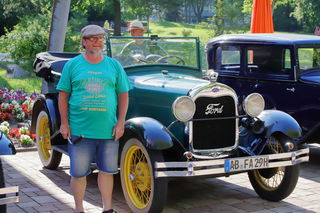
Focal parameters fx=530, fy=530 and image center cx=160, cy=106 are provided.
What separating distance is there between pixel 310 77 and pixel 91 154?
383 cm

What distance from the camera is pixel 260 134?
5.55m

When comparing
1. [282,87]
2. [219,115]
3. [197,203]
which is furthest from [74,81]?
[282,87]

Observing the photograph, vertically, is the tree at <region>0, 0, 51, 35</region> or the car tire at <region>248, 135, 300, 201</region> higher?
→ the tree at <region>0, 0, 51, 35</region>

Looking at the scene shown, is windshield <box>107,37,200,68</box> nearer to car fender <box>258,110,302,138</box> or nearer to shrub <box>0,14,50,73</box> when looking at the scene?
car fender <box>258,110,302,138</box>

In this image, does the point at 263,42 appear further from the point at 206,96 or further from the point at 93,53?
the point at 93,53

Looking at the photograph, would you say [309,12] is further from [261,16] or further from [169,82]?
[169,82]

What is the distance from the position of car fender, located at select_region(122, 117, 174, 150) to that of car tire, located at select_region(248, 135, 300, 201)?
1.25m

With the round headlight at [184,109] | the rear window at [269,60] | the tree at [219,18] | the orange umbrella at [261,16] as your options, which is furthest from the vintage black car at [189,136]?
the tree at [219,18]

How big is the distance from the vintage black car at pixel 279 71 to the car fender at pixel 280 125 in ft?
5.10

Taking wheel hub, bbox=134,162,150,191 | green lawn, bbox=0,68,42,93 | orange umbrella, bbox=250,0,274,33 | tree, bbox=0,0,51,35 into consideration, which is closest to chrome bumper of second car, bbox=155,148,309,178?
wheel hub, bbox=134,162,150,191

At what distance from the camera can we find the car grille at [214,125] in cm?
521

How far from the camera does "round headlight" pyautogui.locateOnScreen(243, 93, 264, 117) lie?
17.9 ft

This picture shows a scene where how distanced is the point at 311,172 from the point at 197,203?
2161mm

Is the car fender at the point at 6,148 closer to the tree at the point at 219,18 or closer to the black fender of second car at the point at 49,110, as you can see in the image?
the black fender of second car at the point at 49,110
